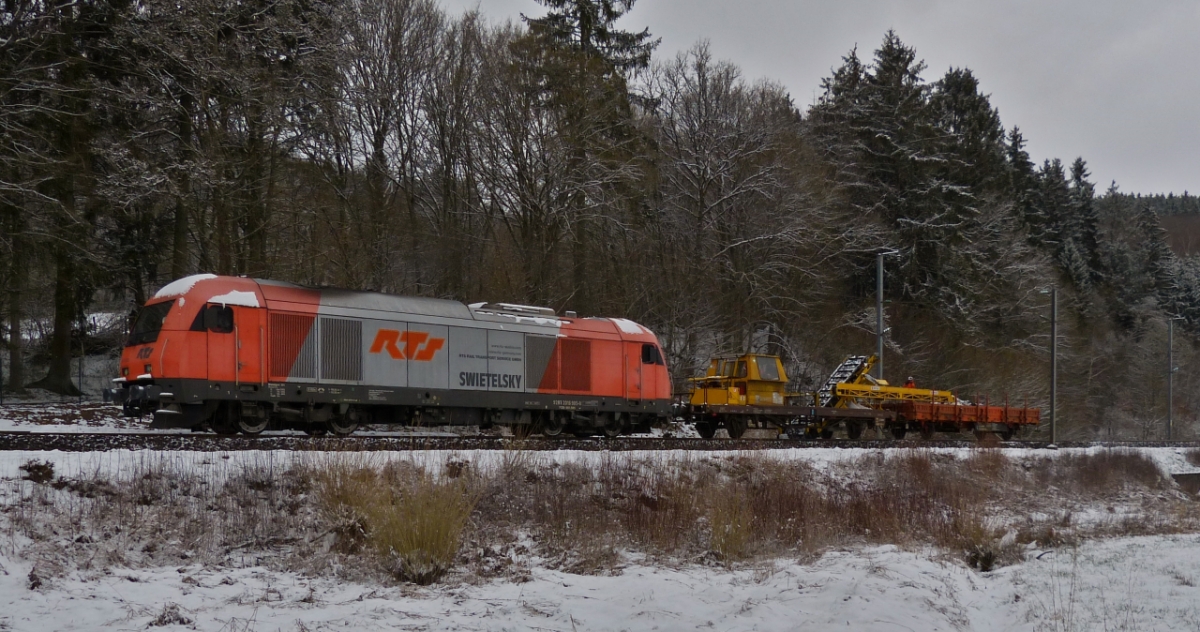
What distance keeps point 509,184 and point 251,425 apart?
53.4ft

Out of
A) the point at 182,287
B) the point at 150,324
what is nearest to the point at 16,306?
the point at 150,324

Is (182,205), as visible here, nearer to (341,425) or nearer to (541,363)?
(341,425)

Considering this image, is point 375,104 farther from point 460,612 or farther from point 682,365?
point 460,612

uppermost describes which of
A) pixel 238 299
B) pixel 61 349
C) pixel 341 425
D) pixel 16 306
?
pixel 16 306

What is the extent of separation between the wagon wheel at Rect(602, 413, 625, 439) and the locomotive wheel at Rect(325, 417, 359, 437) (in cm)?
631

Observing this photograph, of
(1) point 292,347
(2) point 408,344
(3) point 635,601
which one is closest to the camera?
(3) point 635,601

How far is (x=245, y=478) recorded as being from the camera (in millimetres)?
11602

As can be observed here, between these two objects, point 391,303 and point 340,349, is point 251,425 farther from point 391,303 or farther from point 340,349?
point 391,303

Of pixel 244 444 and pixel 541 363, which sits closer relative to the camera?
pixel 244 444

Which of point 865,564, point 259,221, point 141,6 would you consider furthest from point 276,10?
point 865,564

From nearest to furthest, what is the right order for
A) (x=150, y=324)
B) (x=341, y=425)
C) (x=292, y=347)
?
(x=150, y=324) → (x=292, y=347) → (x=341, y=425)

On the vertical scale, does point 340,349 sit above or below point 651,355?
above

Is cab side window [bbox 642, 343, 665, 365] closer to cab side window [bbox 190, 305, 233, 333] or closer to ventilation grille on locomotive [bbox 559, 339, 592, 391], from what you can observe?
ventilation grille on locomotive [bbox 559, 339, 592, 391]

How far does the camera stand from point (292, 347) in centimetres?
1778
